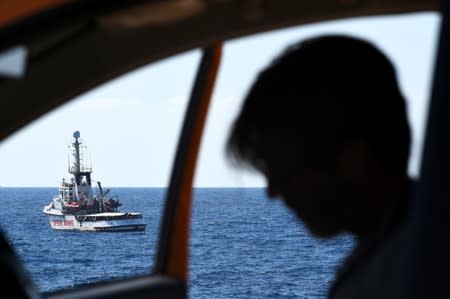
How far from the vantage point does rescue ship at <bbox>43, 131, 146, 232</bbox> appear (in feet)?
132

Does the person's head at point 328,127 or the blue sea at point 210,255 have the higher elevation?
the person's head at point 328,127

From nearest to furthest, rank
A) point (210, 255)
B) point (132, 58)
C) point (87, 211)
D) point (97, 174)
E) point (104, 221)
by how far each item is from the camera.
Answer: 1. point (132, 58)
2. point (87, 211)
3. point (104, 221)
4. point (210, 255)
5. point (97, 174)

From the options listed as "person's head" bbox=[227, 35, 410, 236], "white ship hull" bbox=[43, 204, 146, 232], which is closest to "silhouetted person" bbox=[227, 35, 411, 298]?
"person's head" bbox=[227, 35, 410, 236]

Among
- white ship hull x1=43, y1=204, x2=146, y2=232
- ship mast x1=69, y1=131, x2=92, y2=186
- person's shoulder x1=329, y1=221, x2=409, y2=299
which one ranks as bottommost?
white ship hull x1=43, y1=204, x2=146, y2=232

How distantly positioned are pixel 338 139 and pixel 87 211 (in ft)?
138

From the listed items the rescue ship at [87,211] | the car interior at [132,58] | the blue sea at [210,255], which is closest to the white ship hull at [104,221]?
the rescue ship at [87,211]

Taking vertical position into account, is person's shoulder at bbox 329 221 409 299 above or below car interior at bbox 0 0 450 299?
below

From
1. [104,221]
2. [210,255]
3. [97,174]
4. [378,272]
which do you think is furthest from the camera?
[97,174]

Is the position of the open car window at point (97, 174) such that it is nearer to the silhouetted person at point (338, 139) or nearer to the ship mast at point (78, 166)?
the ship mast at point (78, 166)

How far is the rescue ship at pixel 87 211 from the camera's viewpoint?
132 feet

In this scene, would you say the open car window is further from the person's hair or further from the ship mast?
the person's hair

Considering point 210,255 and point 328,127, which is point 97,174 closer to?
point 210,255

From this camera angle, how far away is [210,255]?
44.8m

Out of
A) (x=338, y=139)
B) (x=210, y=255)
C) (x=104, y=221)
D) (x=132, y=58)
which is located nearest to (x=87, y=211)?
(x=104, y=221)
